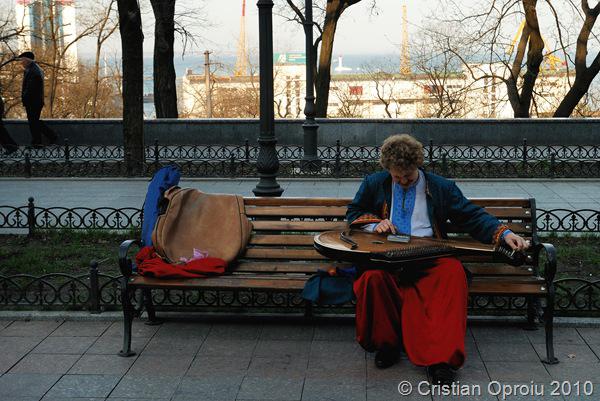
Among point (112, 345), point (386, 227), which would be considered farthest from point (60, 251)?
point (386, 227)

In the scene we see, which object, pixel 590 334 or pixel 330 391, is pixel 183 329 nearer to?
pixel 330 391

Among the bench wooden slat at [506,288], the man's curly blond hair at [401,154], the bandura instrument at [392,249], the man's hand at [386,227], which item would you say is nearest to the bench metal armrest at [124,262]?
the bandura instrument at [392,249]

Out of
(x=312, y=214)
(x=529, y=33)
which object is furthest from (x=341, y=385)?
(x=529, y=33)

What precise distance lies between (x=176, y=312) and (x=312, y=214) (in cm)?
120

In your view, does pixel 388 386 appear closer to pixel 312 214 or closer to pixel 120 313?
pixel 312 214

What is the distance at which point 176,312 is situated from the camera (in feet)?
21.3

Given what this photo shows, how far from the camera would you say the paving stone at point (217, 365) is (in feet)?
17.4

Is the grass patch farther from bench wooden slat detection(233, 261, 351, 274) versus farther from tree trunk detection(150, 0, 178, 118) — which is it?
tree trunk detection(150, 0, 178, 118)

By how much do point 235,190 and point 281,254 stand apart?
24.6 feet

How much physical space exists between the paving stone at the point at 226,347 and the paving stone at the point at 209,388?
404 millimetres

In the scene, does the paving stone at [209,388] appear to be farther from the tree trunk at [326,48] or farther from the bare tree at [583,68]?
the tree trunk at [326,48]

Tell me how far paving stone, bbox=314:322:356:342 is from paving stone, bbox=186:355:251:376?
60 cm

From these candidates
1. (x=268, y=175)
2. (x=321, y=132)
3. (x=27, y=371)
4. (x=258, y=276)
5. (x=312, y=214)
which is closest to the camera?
(x=27, y=371)

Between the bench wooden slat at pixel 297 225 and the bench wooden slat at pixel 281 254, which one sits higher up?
the bench wooden slat at pixel 297 225
